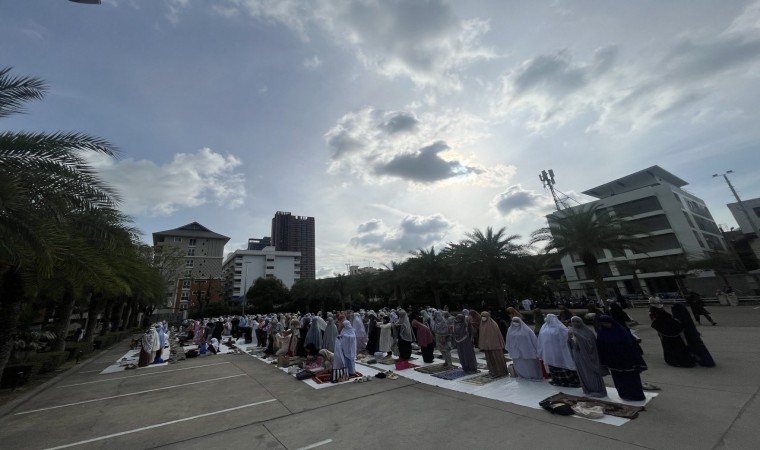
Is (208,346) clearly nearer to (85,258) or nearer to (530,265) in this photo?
(85,258)

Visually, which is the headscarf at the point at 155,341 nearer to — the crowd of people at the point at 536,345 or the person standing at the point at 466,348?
the crowd of people at the point at 536,345

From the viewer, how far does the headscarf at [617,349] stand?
205 inches

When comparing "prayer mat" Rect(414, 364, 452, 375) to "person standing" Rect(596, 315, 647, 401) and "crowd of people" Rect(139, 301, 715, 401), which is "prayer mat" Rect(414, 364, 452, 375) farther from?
"person standing" Rect(596, 315, 647, 401)

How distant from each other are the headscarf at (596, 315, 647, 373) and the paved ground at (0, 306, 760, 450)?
626mm

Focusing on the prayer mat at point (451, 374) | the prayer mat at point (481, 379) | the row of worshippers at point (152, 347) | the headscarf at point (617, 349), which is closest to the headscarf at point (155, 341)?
the row of worshippers at point (152, 347)

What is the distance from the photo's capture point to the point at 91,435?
214 inches

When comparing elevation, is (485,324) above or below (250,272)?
below

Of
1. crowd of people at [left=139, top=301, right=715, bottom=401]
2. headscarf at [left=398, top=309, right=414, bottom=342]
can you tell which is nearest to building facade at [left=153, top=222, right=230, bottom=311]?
crowd of people at [left=139, top=301, right=715, bottom=401]

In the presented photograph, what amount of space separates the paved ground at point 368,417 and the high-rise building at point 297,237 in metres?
117

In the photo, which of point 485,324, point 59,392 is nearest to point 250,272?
point 59,392

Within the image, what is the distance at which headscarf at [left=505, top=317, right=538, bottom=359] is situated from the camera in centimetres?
708

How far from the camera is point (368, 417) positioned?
548 cm

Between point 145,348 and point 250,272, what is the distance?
261 ft

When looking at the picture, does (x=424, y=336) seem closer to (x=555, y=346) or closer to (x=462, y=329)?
(x=462, y=329)
